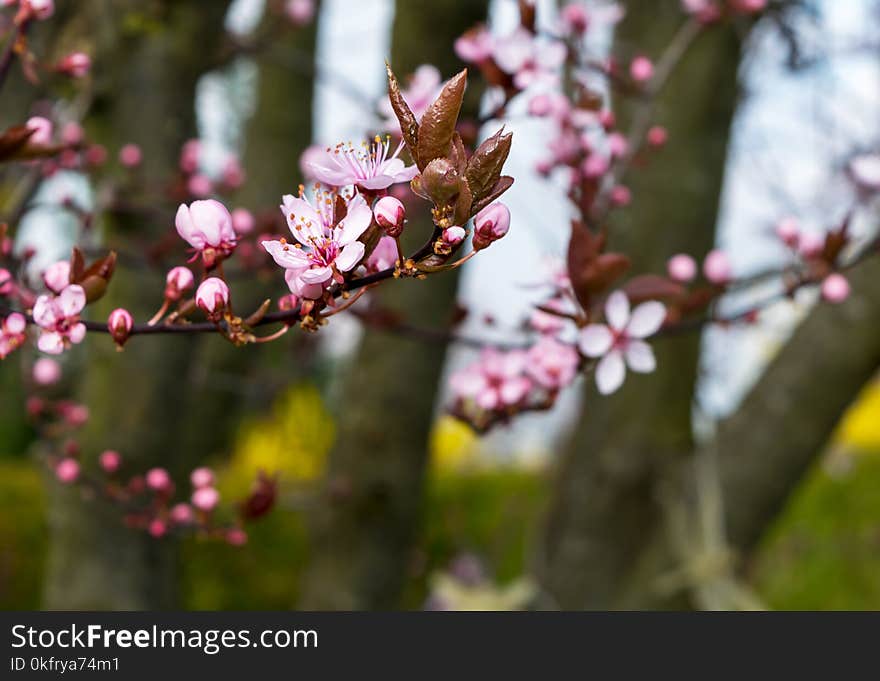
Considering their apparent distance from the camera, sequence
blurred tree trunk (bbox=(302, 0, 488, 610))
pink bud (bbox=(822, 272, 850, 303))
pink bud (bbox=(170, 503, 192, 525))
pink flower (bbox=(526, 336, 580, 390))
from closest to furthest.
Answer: pink flower (bbox=(526, 336, 580, 390)) → pink bud (bbox=(822, 272, 850, 303)) → pink bud (bbox=(170, 503, 192, 525)) → blurred tree trunk (bbox=(302, 0, 488, 610))

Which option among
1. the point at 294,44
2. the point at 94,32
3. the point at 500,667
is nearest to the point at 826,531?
the point at 294,44

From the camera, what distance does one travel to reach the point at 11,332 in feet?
2.42

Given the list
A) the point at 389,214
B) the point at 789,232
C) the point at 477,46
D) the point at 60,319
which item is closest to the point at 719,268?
the point at 789,232

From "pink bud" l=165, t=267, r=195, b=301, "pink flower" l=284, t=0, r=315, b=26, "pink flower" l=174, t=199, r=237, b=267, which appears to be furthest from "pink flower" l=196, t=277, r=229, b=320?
"pink flower" l=284, t=0, r=315, b=26

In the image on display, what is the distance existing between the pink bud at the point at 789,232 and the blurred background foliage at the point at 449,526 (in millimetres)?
1254

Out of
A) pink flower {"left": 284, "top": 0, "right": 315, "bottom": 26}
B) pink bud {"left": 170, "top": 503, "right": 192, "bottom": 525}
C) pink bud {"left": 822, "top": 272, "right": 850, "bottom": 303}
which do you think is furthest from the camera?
pink flower {"left": 284, "top": 0, "right": 315, "bottom": 26}

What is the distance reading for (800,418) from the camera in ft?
6.63

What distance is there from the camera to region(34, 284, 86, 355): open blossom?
72 cm

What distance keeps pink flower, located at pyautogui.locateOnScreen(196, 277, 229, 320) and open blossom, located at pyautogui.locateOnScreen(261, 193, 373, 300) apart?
0.06m

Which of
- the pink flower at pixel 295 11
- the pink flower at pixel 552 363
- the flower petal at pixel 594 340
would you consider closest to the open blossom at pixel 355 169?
the flower petal at pixel 594 340

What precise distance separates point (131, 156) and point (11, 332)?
4.19ft

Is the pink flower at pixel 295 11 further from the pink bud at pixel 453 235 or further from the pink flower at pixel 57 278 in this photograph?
the pink bud at pixel 453 235

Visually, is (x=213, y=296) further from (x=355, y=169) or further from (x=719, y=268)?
(x=719, y=268)

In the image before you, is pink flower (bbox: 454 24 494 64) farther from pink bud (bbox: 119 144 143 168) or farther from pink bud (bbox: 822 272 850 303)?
pink bud (bbox: 119 144 143 168)
